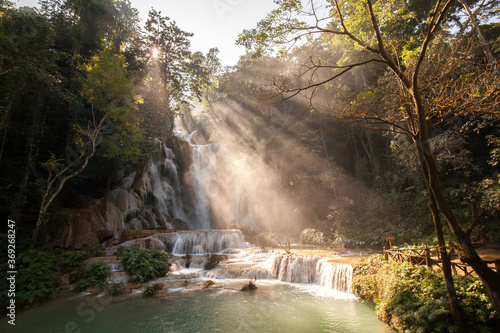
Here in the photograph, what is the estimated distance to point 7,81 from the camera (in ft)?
32.2

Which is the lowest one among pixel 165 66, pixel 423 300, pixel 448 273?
pixel 423 300

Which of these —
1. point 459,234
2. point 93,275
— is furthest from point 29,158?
point 459,234

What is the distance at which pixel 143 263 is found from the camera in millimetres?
11289

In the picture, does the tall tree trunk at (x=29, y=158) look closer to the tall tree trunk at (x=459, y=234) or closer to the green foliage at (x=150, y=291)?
the green foliage at (x=150, y=291)

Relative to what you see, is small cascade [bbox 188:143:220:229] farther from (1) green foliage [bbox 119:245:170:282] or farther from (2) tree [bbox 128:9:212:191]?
(1) green foliage [bbox 119:245:170:282]

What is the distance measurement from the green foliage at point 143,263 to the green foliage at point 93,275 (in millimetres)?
977

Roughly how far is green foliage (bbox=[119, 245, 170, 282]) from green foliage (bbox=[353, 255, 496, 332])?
9535mm

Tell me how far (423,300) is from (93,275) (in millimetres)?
11985

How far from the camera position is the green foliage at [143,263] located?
10977 millimetres

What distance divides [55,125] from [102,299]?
34.0 ft

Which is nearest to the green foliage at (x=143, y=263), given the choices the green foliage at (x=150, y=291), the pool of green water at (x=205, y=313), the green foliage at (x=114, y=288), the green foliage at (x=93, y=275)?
the green foliage at (x=93, y=275)

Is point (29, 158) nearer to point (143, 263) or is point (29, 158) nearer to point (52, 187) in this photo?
point (52, 187)

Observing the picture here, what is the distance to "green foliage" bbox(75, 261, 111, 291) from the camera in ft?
32.0

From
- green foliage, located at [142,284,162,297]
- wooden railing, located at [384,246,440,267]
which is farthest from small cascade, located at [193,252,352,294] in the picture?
green foliage, located at [142,284,162,297]
